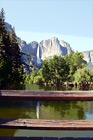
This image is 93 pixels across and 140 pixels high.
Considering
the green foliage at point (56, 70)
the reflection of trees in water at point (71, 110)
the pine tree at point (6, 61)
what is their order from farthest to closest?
1. the green foliage at point (56, 70)
2. the pine tree at point (6, 61)
3. the reflection of trees in water at point (71, 110)

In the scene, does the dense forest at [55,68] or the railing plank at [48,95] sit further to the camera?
the dense forest at [55,68]

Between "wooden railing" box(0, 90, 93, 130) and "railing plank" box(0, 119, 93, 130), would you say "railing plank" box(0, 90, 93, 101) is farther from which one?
"railing plank" box(0, 119, 93, 130)

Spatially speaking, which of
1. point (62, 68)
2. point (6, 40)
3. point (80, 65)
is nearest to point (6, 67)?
point (6, 40)

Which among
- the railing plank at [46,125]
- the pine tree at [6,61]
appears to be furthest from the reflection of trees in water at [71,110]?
the pine tree at [6,61]

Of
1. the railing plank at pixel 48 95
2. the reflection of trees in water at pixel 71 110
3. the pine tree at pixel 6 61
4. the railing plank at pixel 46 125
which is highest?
the pine tree at pixel 6 61

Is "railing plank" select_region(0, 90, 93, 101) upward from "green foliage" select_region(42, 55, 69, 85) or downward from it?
downward

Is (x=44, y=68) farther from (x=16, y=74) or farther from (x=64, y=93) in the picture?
(x=64, y=93)

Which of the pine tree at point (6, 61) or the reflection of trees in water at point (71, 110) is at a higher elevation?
the pine tree at point (6, 61)

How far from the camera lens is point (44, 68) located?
90500mm

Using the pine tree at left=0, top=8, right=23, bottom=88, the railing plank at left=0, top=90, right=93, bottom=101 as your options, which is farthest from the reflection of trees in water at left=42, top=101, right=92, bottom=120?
the pine tree at left=0, top=8, right=23, bottom=88

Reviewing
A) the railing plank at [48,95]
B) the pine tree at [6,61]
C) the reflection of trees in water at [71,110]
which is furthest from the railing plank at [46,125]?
the pine tree at [6,61]

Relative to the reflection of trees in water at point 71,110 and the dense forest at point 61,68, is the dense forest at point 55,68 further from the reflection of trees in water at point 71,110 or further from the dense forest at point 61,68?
the reflection of trees in water at point 71,110

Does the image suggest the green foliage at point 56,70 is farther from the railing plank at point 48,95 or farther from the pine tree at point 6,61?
the railing plank at point 48,95

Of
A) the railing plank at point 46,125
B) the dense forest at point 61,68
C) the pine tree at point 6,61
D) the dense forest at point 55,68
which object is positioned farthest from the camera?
the dense forest at point 61,68
